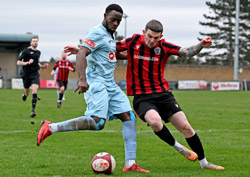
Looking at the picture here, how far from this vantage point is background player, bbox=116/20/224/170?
6055 millimetres

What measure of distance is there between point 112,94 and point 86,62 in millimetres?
527

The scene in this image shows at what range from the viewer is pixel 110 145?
26.6 feet

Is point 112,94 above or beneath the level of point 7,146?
above

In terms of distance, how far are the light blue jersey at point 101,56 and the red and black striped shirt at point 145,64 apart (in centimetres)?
25

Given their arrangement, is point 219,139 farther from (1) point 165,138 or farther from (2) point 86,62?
(2) point 86,62

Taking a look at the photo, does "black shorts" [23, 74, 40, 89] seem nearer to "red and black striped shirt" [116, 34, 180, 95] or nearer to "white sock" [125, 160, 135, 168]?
"red and black striped shirt" [116, 34, 180, 95]

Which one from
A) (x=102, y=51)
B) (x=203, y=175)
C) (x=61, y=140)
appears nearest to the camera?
(x=203, y=175)

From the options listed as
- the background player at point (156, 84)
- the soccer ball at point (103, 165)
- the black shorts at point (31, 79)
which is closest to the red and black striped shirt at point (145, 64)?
the background player at point (156, 84)

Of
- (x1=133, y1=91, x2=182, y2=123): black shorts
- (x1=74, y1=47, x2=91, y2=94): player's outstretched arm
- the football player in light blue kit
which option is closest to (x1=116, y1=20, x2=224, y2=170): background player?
(x1=133, y1=91, x2=182, y2=123): black shorts

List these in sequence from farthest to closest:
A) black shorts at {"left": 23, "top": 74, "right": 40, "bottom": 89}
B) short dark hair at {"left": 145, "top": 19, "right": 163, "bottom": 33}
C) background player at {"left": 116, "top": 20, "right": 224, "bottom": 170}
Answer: black shorts at {"left": 23, "top": 74, "right": 40, "bottom": 89} < background player at {"left": 116, "top": 20, "right": 224, "bottom": 170} < short dark hair at {"left": 145, "top": 19, "right": 163, "bottom": 33}

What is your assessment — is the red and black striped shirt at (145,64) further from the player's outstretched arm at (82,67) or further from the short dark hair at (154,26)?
the player's outstretched arm at (82,67)

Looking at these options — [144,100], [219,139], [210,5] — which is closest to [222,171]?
[144,100]

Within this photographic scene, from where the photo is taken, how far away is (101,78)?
19.6 ft

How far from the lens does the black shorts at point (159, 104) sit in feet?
19.9
